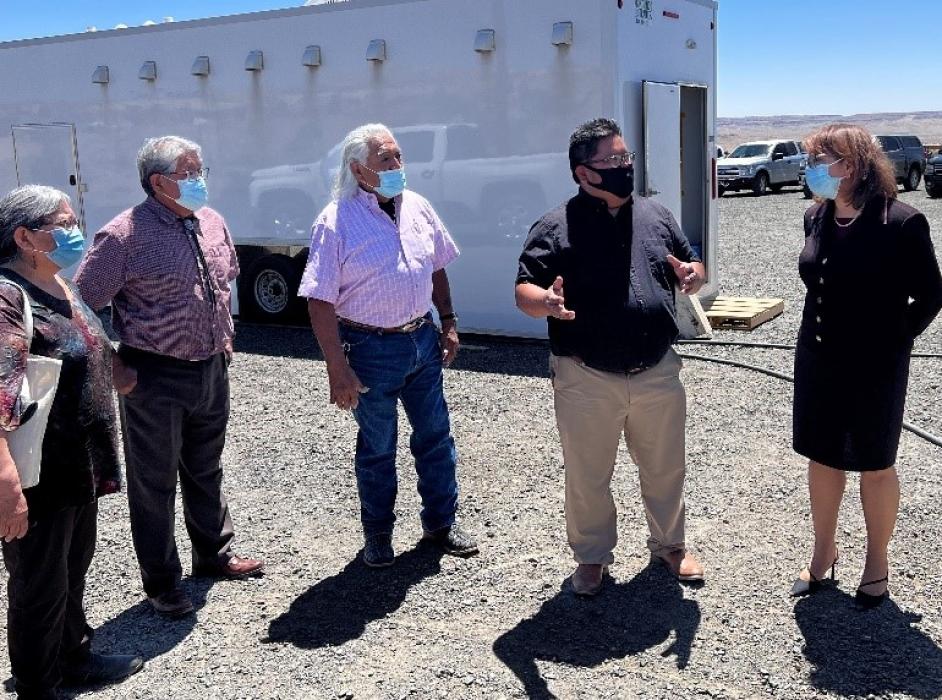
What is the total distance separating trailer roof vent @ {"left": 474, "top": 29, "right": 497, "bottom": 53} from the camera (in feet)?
26.0

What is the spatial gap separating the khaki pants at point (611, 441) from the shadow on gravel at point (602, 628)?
0.54 feet

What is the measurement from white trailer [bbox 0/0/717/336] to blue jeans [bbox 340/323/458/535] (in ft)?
Answer: 12.8

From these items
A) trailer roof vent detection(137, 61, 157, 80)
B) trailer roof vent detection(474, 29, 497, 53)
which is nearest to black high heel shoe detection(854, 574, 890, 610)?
trailer roof vent detection(474, 29, 497, 53)

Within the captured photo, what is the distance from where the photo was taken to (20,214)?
307 cm

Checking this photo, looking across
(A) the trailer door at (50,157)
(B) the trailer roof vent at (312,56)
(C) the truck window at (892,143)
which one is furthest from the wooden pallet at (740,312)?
(C) the truck window at (892,143)

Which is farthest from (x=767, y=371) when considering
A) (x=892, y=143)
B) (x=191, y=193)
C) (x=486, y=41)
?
(x=892, y=143)

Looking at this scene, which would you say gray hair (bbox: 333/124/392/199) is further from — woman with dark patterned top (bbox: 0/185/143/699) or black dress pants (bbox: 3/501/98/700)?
black dress pants (bbox: 3/501/98/700)

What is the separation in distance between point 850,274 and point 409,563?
2.17 metres

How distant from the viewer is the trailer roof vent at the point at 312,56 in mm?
8781

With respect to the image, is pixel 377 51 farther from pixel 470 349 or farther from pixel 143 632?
pixel 143 632

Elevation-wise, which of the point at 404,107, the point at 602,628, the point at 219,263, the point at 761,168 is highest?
the point at 404,107

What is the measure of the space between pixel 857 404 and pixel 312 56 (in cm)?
651

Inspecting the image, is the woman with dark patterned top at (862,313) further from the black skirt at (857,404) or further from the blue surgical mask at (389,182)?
the blue surgical mask at (389,182)

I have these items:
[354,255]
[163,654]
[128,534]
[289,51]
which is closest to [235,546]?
[128,534]
